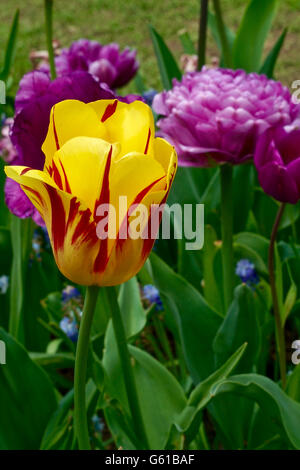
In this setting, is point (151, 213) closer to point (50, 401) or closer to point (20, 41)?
point (50, 401)

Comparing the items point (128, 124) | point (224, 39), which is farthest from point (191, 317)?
point (224, 39)

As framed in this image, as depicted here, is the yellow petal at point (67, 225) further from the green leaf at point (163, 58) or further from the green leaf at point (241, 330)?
the green leaf at point (163, 58)

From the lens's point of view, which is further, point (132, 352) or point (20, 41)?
point (20, 41)

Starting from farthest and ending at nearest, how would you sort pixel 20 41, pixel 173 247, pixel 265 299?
pixel 20 41 → pixel 173 247 → pixel 265 299

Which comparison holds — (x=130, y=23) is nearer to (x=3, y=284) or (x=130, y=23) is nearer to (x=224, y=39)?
(x=224, y=39)

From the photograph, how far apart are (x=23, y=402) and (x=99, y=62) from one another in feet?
2.65

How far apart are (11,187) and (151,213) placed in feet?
1.06

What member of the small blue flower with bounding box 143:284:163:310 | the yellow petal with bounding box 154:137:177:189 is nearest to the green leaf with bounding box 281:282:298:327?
the small blue flower with bounding box 143:284:163:310

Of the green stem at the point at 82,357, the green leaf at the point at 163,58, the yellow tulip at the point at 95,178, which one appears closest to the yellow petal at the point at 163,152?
the yellow tulip at the point at 95,178

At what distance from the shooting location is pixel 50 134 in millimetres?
561

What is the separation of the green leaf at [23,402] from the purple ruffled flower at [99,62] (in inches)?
28.2

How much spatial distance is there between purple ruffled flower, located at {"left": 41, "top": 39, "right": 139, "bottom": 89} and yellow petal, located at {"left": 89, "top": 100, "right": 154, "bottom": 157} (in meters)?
0.94

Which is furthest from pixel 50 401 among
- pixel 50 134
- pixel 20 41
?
pixel 20 41

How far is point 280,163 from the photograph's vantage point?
2.77ft
